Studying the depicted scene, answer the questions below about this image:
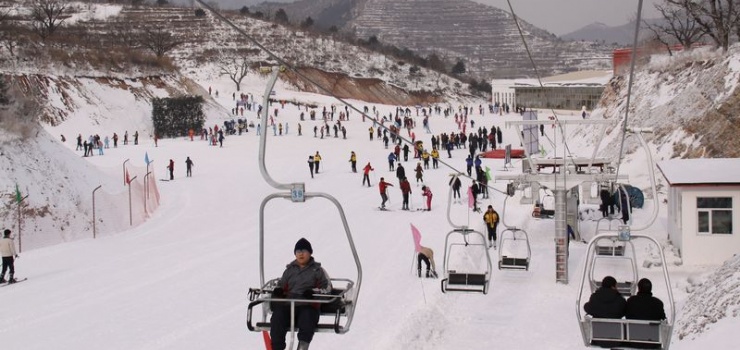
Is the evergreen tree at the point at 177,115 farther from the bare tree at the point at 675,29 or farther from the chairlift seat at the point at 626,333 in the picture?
the chairlift seat at the point at 626,333

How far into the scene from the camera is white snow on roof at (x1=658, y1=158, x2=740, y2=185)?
21094 millimetres

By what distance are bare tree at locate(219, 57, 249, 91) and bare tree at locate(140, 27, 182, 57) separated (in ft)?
19.5

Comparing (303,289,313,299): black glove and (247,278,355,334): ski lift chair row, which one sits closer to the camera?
(247,278,355,334): ski lift chair row

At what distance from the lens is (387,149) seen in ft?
160

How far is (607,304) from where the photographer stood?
995 centimetres

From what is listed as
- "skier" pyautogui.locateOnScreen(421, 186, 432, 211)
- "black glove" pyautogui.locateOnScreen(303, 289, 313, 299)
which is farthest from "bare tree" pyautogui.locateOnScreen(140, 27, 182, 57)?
"black glove" pyautogui.locateOnScreen(303, 289, 313, 299)

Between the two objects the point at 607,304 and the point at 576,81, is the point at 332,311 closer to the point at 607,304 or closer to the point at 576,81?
the point at 607,304

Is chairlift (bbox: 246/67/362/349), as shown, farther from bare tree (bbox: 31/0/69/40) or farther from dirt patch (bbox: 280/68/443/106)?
dirt patch (bbox: 280/68/443/106)

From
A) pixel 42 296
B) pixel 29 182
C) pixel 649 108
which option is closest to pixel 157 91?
pixel 649 108

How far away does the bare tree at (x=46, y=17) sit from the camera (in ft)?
311

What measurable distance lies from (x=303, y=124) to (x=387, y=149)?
47.1ft

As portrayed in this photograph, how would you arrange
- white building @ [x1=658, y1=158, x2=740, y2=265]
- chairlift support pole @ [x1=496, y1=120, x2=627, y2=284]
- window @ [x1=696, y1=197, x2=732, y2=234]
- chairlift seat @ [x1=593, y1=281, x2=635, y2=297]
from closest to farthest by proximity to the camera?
chairlift seat @ [x1=593, y1=281, x2=635, y2=297] < chairlift support pole @ [x1=496, y1=120, x2=627, y2=284] < white building @ [x1=658, y1=158, x2=740, y2=265] < window @ [x1=696, y1=197, x2=732, y2=234]

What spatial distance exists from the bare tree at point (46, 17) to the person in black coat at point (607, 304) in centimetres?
8050

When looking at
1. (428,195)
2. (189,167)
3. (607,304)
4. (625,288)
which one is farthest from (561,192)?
(189,167)
